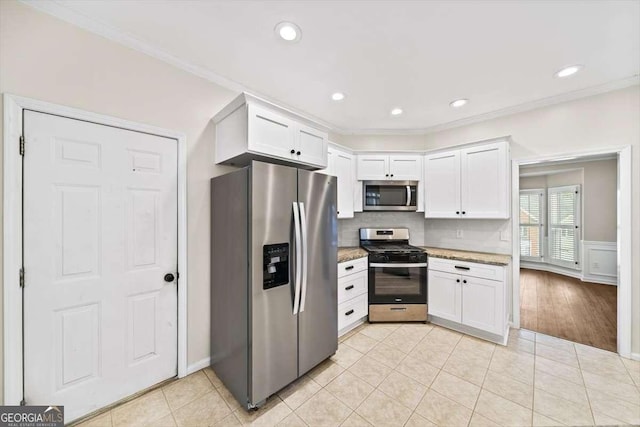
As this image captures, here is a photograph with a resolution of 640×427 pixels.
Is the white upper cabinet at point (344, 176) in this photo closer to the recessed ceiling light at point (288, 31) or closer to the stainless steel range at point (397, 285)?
the stainless steel range at point (397, 285)

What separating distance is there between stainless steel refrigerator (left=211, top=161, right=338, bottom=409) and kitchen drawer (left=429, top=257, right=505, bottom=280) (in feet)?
5.13

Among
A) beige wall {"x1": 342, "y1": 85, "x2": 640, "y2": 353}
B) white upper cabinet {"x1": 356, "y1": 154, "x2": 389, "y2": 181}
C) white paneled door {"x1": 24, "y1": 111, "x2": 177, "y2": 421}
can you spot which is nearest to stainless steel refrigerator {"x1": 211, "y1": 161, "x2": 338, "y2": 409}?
white paneled door {"x1": 24, "y1": 111, "x2": 177, "y2": 421}

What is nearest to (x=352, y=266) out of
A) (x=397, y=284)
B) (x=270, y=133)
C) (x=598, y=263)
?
(x=397, y=284)

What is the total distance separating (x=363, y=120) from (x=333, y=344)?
9.49 ft

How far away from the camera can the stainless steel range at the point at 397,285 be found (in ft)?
10.2

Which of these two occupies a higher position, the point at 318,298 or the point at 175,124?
the point at 175,124

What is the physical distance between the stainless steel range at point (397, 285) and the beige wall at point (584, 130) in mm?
1840

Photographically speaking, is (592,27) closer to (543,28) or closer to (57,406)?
(543,28)

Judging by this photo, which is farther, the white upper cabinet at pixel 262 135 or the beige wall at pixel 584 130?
the beige wall at pixel 584 130

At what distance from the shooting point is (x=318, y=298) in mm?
2197

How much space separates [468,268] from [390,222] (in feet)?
4.22

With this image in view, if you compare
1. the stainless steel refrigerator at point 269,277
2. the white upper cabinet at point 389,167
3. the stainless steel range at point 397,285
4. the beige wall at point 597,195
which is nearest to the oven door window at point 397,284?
the stainless steel range at point 397,285

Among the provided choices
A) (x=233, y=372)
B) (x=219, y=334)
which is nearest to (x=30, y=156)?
(x=219, y=334)

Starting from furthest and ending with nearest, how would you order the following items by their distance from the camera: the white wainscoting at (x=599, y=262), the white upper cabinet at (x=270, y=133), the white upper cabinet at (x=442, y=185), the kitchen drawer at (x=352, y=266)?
the white wainscoting at (x=599, y=262), the white upper cabinet at (x=442, y=185), the kitchen drawer at (x=352, y=266), the white upper cabinet at (x=270, y=133)
